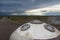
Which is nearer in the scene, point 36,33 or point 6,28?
point 36,33

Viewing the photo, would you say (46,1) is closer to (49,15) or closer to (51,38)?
(49,15)

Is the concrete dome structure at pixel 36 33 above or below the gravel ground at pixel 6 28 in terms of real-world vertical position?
above

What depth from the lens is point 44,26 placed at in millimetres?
1175

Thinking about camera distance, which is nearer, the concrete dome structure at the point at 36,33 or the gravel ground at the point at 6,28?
the concrete dome structure at the point at 36,33

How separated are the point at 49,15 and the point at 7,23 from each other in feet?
1.50

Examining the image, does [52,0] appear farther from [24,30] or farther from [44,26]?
[24,30]

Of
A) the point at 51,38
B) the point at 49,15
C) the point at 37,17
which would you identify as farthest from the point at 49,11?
the point at 51,38

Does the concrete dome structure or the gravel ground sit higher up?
the concrete dome structure

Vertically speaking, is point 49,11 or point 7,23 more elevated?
point 49,11

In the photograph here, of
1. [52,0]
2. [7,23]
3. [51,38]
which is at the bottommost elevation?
[7,23]

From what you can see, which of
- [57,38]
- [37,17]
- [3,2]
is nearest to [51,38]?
[57,38]

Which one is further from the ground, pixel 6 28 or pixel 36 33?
pixel 36 33

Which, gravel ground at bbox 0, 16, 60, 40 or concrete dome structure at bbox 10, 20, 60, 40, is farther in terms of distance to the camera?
gravel ground at bbox 0, 16, 60, 40

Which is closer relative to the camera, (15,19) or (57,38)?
(57,38)
